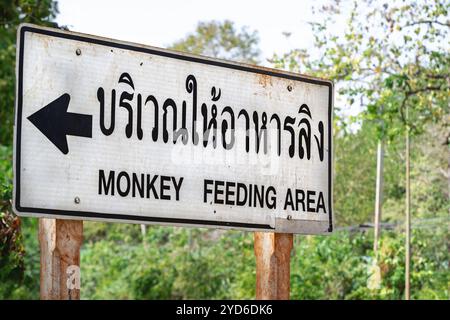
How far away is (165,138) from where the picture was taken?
364cm

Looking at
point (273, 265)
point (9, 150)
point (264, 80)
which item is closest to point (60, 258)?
point (273, 265)

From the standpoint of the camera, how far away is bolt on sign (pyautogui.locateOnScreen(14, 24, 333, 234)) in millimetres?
3357

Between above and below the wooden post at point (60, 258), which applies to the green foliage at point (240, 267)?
below

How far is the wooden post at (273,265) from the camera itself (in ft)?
13.1

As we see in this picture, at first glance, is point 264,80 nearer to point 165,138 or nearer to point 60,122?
point 165,138

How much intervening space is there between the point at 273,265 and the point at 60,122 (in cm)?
113

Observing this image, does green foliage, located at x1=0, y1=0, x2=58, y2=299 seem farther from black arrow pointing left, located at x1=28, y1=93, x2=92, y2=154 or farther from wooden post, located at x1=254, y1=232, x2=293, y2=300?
black arrow pointing left, located at x1=28, y1=93, x2=92, y2=154

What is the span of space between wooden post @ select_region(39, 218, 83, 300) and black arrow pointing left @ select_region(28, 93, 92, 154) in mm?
268

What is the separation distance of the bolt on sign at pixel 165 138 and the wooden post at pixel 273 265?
0.10m

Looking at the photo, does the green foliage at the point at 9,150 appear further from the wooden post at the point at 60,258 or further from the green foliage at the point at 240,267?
the green foliage at the point at 240,267

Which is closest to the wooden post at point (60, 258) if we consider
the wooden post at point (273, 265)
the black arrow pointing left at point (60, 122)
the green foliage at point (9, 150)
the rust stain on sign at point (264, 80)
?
the black arrow pointing left at point (60, 122)

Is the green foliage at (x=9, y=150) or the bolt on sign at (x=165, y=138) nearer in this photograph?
the bolt on sign at (x=165, y=138)
